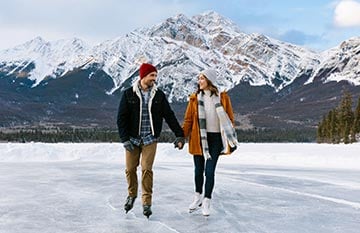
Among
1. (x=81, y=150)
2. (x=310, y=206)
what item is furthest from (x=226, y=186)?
(x=81, y=150)

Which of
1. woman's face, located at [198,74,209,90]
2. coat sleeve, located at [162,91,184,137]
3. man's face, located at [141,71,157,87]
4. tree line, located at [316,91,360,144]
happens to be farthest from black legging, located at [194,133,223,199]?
tree line, located at [316,91,360,144]

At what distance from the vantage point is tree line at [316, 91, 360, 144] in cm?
6831

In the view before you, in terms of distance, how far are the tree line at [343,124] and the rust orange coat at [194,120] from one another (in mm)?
62861

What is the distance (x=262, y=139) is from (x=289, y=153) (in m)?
146

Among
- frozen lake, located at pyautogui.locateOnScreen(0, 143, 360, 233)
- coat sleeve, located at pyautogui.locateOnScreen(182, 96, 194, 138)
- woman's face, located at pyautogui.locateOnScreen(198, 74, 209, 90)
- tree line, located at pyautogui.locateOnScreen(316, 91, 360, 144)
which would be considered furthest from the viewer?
tree line, located at pyautogui.locateOnScreen(316, 91, 360, 144)

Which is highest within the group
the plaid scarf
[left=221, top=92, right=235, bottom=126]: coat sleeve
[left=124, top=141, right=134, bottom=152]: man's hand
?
[left=221, top=92, right=235, bottom=126]: coat sleeve

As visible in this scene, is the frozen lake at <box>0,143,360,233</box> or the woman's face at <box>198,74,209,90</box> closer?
the frozen lake at <box>0,143,360,233</box>

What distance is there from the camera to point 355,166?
746 inches

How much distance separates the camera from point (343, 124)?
233 ft

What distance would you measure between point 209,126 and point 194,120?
246mm

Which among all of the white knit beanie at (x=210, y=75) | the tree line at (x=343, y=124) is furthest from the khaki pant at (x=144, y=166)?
the tree line at (x=343, y=124)

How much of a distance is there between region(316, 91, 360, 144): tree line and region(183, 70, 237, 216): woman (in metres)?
62.9

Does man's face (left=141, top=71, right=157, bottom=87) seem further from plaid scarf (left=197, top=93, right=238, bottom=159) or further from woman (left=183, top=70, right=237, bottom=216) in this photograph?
plaid scarf (left=197, top=93, right=238, bottom=159)

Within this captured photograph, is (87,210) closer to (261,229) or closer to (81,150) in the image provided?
(261,229)
